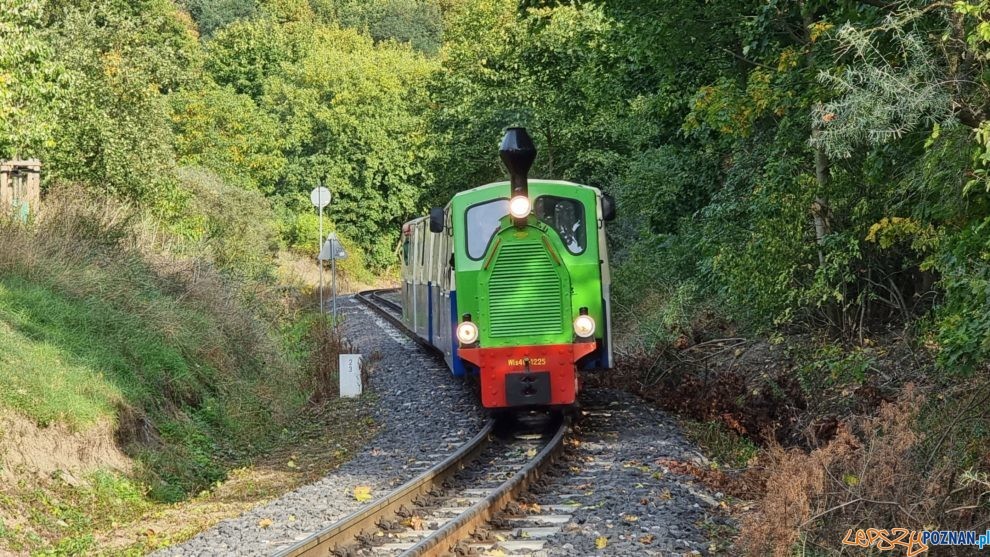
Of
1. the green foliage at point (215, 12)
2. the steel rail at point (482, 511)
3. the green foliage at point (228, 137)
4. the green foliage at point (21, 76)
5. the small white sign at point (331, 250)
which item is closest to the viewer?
the steel rail at point (482, 511)

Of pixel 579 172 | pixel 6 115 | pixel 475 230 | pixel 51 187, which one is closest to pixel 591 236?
pixel 475 230

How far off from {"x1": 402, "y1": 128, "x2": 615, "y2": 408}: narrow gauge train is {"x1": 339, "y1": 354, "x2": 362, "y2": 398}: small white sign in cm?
307

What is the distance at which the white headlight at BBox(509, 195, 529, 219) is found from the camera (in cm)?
1356

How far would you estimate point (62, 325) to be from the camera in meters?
14.6

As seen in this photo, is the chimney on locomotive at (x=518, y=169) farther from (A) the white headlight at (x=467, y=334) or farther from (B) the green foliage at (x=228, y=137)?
(B) the green foliage at (x=228, y=137)

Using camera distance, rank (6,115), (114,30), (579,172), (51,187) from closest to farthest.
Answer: (6,115) → (51,187) → (579,172) → (114,30)

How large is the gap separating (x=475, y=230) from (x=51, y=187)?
11.7 metres

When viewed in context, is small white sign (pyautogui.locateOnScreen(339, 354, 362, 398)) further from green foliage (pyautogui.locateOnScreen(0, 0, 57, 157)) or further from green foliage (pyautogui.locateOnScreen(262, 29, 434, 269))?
green foliage (pyautogui.locateOnScreen(262, 29, 434, 269))

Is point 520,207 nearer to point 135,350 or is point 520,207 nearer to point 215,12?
point 135,350

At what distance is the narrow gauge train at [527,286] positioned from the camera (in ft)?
43.7

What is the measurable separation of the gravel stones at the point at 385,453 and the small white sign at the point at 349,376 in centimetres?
30

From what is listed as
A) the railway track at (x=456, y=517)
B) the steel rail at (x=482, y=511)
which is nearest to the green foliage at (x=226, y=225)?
the railway track at (x=456, y=517)

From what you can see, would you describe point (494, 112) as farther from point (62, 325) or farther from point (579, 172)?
point (62, 325)

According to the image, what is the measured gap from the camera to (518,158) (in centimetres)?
1352
